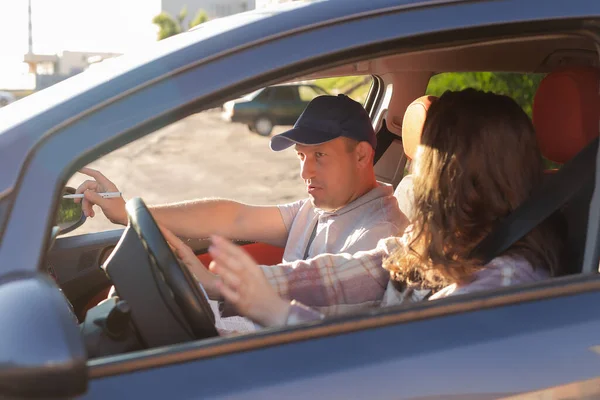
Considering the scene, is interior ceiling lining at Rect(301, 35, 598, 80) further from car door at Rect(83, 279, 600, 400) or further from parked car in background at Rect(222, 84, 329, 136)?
A: parked car in background at Rect(222, 84, 329, 136)

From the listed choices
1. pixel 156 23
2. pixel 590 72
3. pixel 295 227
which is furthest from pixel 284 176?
pixel 156 23

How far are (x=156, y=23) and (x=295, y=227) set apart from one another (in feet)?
173

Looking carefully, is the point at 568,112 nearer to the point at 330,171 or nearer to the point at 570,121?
the point at 570,121

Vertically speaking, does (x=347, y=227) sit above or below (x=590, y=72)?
below

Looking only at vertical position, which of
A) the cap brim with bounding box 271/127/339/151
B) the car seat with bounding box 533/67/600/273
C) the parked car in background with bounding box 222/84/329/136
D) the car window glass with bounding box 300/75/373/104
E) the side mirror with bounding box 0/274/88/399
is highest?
the car seat with bounding box 533/67/600/273

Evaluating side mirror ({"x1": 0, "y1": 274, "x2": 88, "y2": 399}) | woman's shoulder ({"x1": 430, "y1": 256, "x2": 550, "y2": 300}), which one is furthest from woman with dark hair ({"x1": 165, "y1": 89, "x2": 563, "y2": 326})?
side mirror ({"x1": 0, "y1": 274, "x2": 88, "y2": 399})

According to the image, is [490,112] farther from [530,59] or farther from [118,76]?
[118,76]

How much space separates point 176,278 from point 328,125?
3.61ft

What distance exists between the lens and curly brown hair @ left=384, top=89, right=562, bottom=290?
6.46ft

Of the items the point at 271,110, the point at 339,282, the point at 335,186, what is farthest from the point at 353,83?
the point at 271,110

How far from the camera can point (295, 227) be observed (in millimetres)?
3002

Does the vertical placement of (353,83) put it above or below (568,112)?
below

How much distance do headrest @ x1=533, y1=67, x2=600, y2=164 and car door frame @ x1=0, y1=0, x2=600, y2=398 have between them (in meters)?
0.55

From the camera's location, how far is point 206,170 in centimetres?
1653
